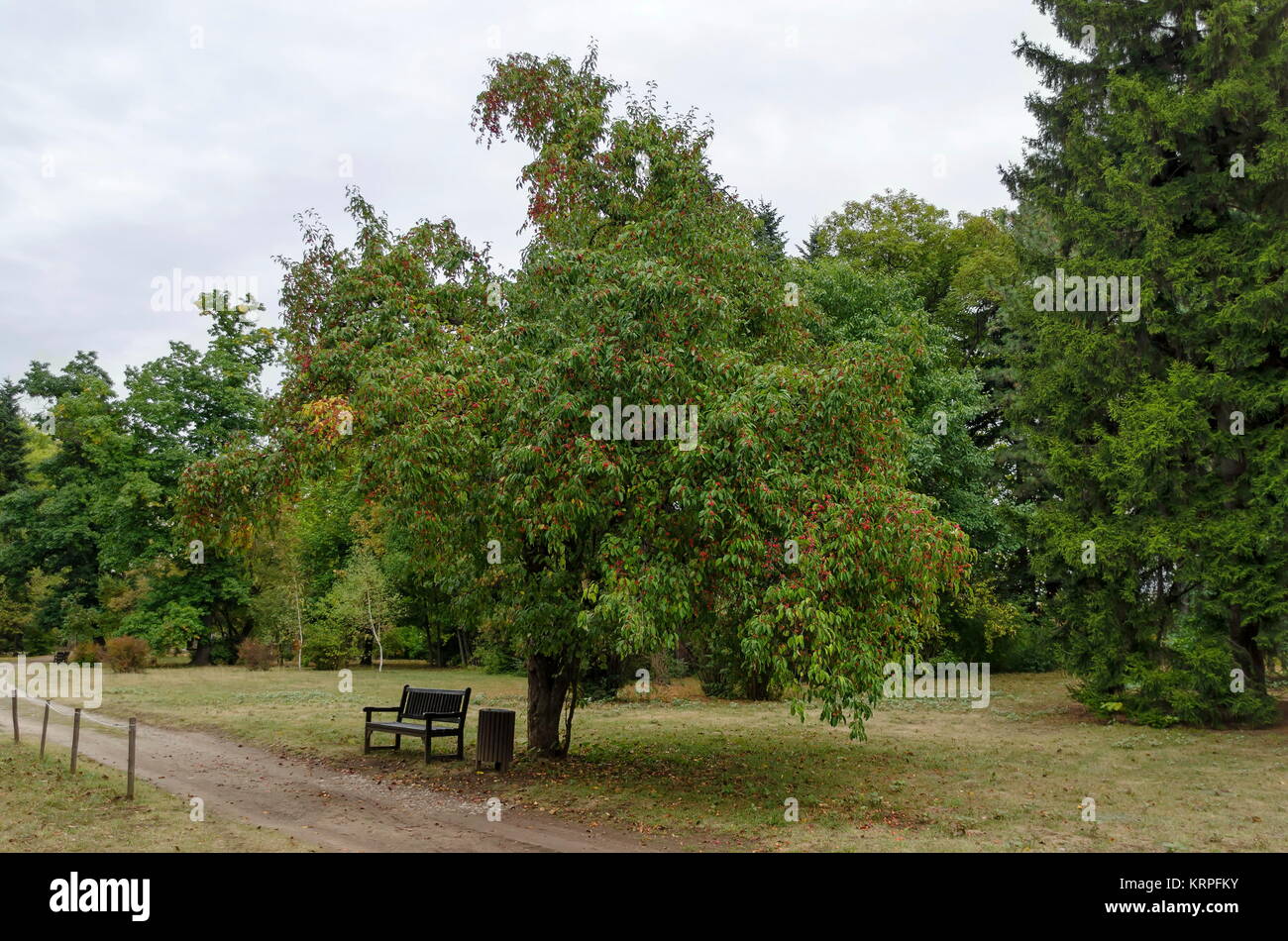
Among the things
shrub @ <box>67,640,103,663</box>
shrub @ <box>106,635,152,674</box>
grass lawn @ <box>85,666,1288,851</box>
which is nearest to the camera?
grass lawn @ <box>85,666,1288,851</box>

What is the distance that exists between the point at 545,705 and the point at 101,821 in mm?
5637

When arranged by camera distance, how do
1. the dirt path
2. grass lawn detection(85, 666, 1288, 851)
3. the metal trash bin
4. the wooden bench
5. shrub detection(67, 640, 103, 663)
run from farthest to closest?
shrub detection(67, 640, 103, 663), the wooden bench, the metal trash bin, grass lawn detection(85, 666, 1288, 851), the dirt path

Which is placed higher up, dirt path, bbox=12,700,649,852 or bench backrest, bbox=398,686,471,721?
bench backrest, bbox=398,686,471,721

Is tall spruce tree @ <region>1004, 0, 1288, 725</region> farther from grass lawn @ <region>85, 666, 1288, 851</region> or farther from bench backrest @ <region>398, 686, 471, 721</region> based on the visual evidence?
bench backrest @ <region>398, 686, 471, 721</region>

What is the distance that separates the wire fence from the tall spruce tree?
1645 cm

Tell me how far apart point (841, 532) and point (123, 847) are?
7.08 metres

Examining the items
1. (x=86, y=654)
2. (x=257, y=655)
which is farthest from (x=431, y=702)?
(x=86, y=654)

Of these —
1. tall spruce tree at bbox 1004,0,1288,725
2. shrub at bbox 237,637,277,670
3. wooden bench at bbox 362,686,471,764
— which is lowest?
shrub at bbox 237,637,277,670

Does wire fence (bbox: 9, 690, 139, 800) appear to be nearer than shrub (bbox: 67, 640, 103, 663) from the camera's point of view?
Yes

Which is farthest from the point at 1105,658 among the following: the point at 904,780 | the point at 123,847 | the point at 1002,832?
the point at 123,847

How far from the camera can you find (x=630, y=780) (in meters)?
11.5

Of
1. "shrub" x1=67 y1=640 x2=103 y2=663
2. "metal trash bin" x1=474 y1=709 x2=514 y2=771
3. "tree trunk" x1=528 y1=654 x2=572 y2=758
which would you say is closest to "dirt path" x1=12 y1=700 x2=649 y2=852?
"metal trash bin" x1=474 y1=709 x2=514 y2=771

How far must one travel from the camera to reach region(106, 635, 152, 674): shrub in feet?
104
